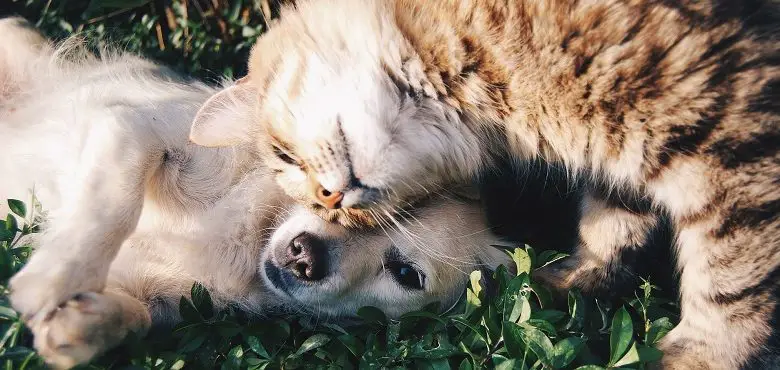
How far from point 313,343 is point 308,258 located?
34cm

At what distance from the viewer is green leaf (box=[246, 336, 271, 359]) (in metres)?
2.37

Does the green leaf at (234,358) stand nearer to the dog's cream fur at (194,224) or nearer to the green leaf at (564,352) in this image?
the dog's cream fur at (194,224)

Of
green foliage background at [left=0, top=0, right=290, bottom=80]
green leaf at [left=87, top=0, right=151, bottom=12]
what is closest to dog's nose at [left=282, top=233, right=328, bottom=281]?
green foliage background at [left=0, top=0, right=290, bottom=80]

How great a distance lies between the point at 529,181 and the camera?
2.87 m

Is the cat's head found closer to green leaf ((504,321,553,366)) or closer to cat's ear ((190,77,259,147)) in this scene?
cat's ear ((190,77,259,147))

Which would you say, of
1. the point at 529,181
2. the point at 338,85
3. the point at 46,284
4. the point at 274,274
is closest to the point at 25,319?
the point at 46,284

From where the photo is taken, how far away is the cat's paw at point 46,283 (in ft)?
7.13

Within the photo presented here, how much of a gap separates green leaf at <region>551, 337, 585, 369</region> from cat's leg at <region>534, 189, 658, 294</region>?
495 mm

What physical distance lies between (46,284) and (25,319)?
0.40 feet

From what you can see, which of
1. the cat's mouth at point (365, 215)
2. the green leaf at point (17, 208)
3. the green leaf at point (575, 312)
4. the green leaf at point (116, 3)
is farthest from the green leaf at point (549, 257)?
the green leaf at point (116, 3)

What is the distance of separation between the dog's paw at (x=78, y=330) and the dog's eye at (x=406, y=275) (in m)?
0.99

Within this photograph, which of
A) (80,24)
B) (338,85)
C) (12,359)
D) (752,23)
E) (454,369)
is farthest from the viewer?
(80,24)

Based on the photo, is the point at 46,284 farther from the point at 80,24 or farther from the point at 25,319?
the point at 80,24

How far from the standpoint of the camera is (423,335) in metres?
2.50
